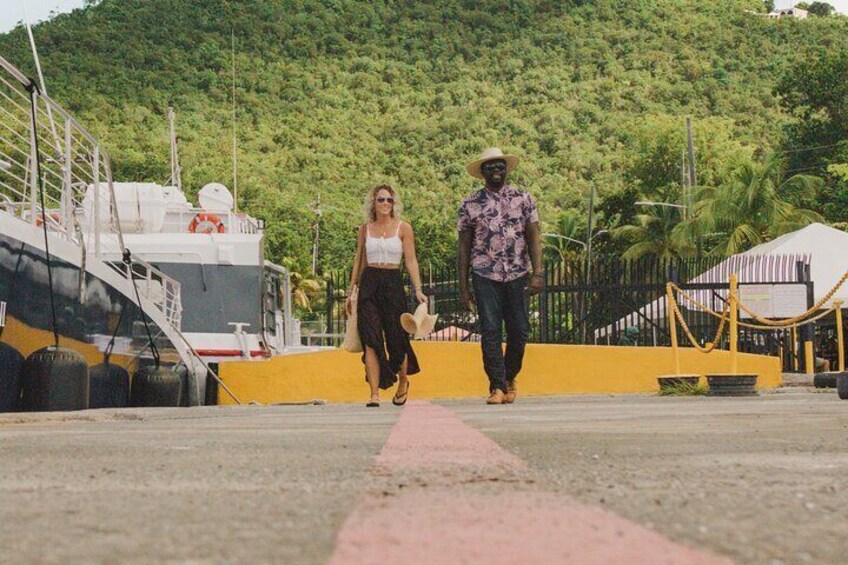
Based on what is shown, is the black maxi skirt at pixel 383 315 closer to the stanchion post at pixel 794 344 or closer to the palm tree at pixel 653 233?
the stanchion post at pixel 794 344

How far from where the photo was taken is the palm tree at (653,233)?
54.8 meters

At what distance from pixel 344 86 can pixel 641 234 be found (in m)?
46.4

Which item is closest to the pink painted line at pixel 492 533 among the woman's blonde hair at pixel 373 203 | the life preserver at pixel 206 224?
the woman's blonde hair at pixel 373 203

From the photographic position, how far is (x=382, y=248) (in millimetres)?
9297

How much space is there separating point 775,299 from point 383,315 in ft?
30.1

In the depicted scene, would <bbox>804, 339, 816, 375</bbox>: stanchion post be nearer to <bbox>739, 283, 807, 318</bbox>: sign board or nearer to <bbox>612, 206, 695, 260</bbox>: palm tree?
<bbox>739, 283, 807, 318</bbox>: sign board

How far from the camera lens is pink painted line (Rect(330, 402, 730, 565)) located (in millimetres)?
1619

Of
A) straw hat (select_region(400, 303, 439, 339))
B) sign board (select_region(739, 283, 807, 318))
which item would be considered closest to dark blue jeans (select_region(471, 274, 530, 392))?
straw hat (select_region(400, 303, 439, 339))

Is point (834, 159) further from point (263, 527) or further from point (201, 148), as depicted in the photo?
point (263, 527)

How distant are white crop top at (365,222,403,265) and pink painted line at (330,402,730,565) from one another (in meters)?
6.67

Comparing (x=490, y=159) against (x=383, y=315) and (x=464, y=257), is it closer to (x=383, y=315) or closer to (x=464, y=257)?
(x=464, y=257)

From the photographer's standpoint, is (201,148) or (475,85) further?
(475,85)

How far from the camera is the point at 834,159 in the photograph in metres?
51.5

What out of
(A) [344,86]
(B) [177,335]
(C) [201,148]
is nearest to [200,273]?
(B) [177,335]
